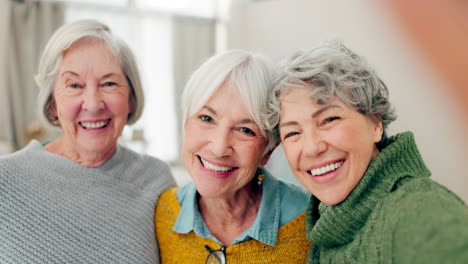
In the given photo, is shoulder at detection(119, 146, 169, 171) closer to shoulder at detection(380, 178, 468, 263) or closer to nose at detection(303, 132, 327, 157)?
nose at detection(303, 132, 327, 157)

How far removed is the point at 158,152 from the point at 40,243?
3.71 m

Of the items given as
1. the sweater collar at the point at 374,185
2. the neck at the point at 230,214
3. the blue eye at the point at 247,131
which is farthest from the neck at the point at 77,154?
the sweater collar at the point at 374,185

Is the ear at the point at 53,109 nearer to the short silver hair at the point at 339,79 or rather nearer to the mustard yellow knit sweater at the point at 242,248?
the mustard yellow knit sweater at the point at 242,248

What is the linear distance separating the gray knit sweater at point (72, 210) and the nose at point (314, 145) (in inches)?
30.4

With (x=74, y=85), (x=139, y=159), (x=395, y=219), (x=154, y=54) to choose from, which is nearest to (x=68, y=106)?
(x=74, y=85)

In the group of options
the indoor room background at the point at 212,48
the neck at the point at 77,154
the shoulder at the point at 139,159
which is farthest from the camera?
the indoor room background at the point at 212,48

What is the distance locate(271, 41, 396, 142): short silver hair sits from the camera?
1.21 metres

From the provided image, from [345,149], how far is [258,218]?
488mm

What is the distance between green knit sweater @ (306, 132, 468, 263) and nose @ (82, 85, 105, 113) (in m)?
0.92

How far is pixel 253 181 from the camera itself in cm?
173

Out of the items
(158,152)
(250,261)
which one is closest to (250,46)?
(158,152)

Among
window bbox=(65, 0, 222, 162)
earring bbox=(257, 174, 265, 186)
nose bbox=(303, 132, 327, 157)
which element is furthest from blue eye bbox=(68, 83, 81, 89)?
window bbox=(65, 0, 222, 162)

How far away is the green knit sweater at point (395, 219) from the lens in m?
0.92

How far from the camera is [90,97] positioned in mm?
1615
